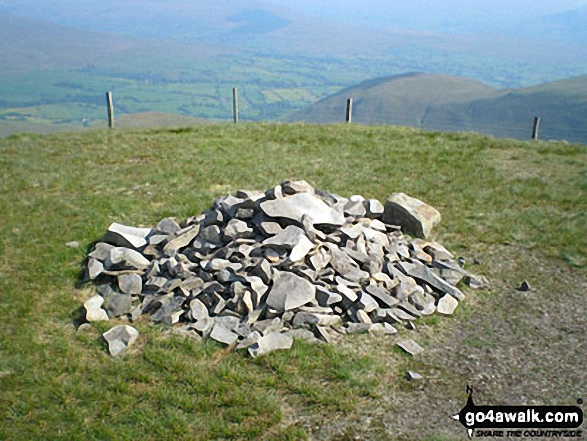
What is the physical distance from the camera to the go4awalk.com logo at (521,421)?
6570 mm

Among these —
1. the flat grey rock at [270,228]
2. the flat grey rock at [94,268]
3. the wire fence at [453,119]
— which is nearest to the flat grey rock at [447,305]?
the flat grey rock at [270,228]

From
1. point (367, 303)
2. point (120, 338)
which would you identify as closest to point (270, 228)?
point (367, 303)

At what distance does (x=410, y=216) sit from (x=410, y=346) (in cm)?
447

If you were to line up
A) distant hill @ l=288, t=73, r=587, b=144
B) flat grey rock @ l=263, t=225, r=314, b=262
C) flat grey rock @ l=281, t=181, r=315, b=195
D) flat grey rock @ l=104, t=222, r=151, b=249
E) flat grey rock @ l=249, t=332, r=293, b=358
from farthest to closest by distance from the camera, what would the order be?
distant hill @ l=288, t=73, r=587, b=144, flat grey rock @ l=281, t=181, r=315, b=195, flat grey rock @ l=104, t=222, r=151, b=249, flat grey rock @ l=263, t=225, r=314, b=262, flat grey rock @ l=249, t=332, r=293, b=358

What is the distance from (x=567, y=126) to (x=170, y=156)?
14777 centimetres

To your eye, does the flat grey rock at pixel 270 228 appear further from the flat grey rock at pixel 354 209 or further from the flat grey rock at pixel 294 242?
the flat grey rock at pixel 354 209

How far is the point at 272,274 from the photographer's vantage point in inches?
370

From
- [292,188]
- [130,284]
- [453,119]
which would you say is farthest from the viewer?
[453,119]

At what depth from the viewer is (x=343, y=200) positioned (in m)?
12.6

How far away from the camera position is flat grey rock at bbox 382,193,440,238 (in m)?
12.1

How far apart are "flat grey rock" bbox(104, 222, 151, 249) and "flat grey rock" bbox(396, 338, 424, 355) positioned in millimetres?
5703

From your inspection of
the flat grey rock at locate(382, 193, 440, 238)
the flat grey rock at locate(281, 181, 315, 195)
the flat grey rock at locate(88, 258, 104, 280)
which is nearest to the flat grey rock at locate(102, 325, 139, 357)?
the flat grey rock at locate(88, 258, 104, 280)

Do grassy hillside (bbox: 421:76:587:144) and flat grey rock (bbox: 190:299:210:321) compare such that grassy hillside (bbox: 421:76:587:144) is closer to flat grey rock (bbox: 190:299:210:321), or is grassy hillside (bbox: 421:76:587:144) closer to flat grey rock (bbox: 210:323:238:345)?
flat grey rock (bbox: 190:299:210:321)

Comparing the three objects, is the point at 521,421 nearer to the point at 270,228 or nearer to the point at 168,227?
the point at 270,228
